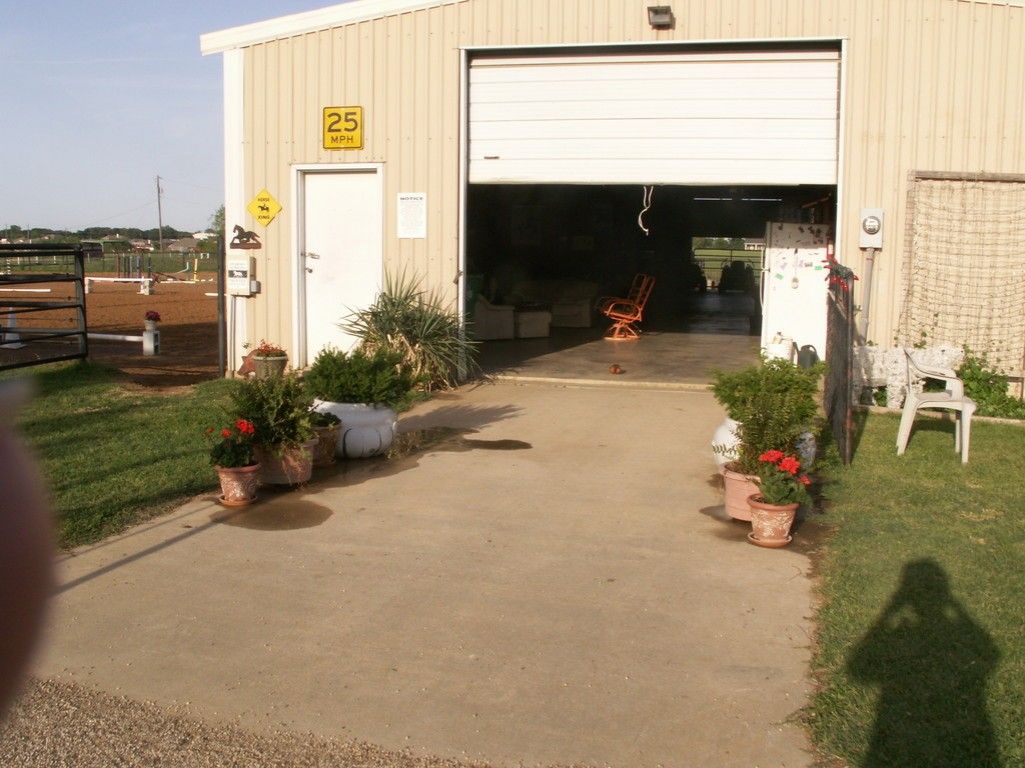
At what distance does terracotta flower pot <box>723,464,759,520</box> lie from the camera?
6.75 meters

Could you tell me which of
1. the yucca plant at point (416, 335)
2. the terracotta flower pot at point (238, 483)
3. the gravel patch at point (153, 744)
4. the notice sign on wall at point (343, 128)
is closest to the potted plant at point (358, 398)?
the terracotta flower pot at point (238, 483)

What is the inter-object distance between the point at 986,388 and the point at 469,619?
7882mm

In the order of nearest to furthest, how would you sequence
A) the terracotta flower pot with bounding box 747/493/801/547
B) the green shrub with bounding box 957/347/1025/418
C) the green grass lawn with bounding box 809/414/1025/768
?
1. the green grass lawn with bounding box 809/414/1025/768
2. the terracotta flower pot with bounding box 747/493/801/547
3. the green shrub with bounding box 957/347/1025/418

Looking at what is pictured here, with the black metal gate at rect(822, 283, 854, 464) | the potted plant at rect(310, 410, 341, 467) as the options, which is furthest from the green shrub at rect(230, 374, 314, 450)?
the black metal gate at rect(822, 283, 854, 464)

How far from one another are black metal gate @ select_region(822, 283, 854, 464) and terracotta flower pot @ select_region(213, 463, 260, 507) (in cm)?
419

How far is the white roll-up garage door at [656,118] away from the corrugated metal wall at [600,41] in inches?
12.3

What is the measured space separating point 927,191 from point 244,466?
25.4 feet

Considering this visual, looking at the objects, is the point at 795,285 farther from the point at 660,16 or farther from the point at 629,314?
the point at 629,314

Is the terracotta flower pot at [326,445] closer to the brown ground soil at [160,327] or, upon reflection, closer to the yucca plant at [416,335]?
the yucca plant at [416,335]

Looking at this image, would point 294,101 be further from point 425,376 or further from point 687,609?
point 687,609

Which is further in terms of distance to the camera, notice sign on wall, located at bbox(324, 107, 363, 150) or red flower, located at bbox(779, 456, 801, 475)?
notice sign on wall, located at bbox(324, 107, 363, 150)

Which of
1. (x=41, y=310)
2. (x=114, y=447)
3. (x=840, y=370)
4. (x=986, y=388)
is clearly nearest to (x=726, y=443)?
(x=840, y=370)

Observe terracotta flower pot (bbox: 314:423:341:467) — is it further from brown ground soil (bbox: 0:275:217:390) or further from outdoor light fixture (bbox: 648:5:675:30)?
outdoor light fixture (bbox: 648:5:675:30)

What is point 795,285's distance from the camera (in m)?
14.2
